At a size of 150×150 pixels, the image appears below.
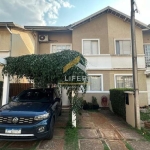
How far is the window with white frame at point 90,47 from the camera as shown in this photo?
11664mm

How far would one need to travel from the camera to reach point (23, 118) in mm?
4215

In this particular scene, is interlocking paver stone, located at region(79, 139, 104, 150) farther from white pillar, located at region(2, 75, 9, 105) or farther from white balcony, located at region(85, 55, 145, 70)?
white balcony, located at region(85, 55, 145, 70)

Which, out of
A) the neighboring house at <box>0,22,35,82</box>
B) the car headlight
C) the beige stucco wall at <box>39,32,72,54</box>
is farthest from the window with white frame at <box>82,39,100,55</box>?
the car headlight

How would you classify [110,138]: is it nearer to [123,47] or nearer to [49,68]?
[49,68]

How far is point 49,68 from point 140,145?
4.52 metres

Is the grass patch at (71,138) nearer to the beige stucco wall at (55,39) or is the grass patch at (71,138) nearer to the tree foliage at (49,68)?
the tree foliage at (49,68)

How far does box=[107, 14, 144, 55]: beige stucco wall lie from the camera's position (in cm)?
1138

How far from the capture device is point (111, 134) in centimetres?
530

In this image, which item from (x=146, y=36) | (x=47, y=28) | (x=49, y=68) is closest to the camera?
(x=49, y=68)

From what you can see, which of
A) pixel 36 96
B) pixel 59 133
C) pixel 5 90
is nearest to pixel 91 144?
pixel 59 133

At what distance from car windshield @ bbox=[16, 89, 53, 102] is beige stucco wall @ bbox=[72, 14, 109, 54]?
5.96m

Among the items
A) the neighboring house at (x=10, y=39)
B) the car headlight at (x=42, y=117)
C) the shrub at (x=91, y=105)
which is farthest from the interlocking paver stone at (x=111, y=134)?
the neighboring house at (x=10, y=39)

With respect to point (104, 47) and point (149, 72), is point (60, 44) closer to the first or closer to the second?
point (104, 47)

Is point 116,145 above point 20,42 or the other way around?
the other way around
